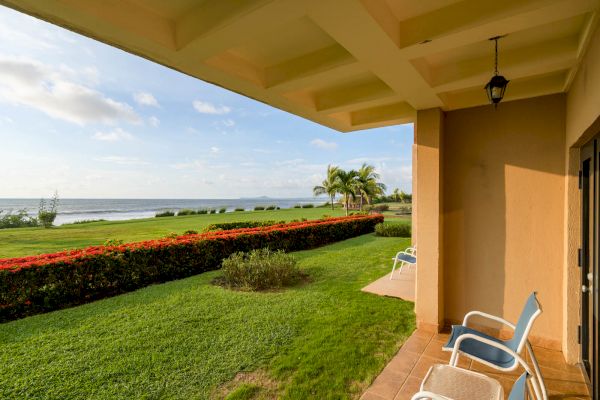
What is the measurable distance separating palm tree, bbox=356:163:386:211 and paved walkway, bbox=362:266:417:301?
14990 mm

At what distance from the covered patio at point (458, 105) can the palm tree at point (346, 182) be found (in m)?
16.4

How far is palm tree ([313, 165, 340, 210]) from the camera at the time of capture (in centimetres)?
2202

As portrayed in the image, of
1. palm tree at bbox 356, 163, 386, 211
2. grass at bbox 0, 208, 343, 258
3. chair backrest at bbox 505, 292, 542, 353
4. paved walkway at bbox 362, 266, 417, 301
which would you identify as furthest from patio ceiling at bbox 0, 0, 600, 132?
palm tree at bbox 356, 163, 386, 211

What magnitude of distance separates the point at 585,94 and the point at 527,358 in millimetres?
2828

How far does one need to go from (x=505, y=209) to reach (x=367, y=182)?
59.2ft

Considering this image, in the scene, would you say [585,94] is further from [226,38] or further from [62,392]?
[62,392]

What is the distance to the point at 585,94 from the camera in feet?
7.54

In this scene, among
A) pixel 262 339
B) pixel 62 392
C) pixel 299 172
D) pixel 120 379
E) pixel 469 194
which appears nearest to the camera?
pixel 62 392

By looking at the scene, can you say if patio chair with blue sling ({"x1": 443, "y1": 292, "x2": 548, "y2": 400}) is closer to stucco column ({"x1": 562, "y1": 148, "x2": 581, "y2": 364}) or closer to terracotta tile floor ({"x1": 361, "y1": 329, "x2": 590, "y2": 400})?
terracotta tile floor ({"x1": 361, "y1": 329, "x2": 590, "y2": 400})

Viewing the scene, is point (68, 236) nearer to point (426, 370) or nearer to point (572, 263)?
point (426, 370)

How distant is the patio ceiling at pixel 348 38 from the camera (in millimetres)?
1797

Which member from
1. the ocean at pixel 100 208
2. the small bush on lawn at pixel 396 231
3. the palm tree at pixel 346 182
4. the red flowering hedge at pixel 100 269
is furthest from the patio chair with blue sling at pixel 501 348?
the ocean at pixel 100 208

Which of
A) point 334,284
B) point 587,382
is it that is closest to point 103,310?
point 334,284

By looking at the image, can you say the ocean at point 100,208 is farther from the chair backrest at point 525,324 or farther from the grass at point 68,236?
the chair backrest at point 525,324
